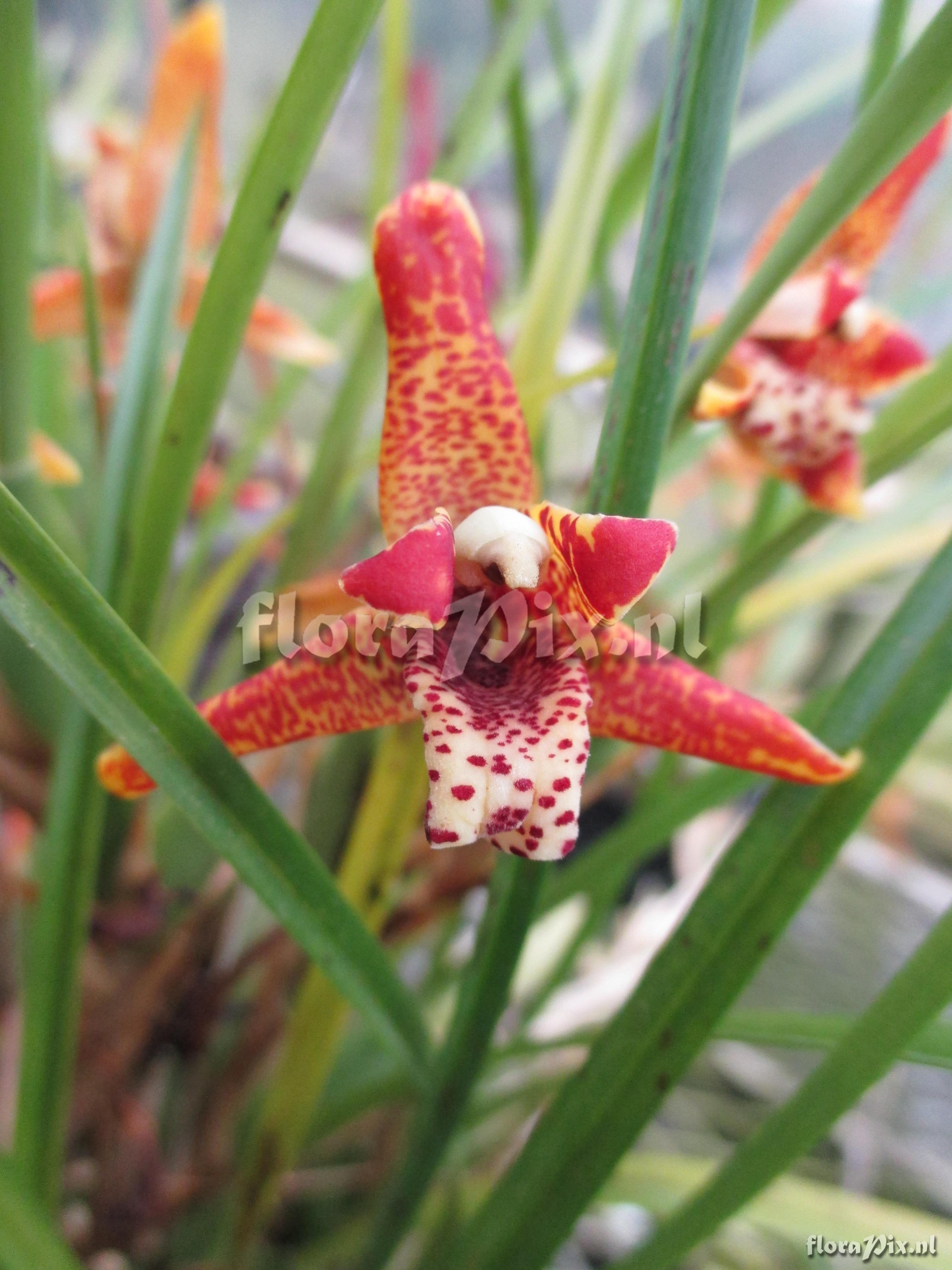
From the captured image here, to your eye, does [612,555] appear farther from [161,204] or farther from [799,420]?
[161,204]

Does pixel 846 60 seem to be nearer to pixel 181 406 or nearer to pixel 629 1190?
pixel 181 406

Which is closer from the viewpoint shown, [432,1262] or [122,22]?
[432,1262]

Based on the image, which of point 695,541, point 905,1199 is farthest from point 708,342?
point 695,541

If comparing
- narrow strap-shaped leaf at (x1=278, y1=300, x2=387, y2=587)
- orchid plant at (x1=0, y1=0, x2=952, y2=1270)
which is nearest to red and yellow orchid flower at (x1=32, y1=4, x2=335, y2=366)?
orchid plant at (x1=0, y1=0, x2=952, y2=1270)

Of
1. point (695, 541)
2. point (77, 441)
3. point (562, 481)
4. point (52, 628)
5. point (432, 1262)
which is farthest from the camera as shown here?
point (695, 541)

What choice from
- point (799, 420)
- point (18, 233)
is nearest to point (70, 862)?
point (18, 233)

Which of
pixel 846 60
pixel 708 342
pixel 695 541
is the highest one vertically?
pixel 846 60
